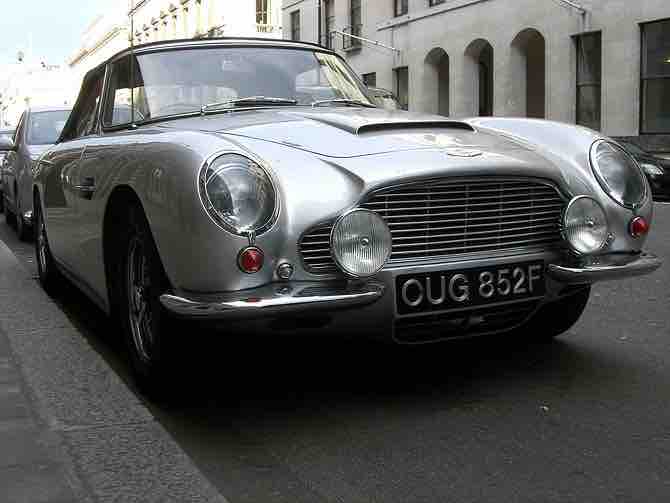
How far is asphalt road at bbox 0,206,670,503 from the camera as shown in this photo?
2912mm

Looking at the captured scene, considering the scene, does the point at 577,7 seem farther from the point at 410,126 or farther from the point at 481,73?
the point at 410,126

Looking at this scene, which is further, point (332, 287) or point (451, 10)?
point (451, 10)

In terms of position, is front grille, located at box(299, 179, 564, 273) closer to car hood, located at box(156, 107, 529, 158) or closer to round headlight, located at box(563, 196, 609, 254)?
round headlight, located at box(563, 196, 609, 254)

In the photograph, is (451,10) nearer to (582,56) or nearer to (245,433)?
(582,56)

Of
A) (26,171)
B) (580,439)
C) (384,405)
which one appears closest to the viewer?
(580,439)

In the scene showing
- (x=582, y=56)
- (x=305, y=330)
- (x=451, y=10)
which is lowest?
(x=305, y=330)

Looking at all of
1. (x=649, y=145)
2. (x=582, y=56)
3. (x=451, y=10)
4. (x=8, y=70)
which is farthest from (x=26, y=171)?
(x=8, y=70)

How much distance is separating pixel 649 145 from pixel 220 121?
18662 millimetres

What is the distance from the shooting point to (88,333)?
527 cm

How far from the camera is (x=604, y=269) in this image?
3.71 metres

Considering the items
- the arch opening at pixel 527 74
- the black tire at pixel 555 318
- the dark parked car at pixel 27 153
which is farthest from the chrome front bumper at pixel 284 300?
the arch opening at pixel 527 74

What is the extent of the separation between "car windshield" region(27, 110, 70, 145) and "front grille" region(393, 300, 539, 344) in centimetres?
728

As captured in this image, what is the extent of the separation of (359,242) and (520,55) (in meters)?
23.8

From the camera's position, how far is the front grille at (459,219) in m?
3.42
